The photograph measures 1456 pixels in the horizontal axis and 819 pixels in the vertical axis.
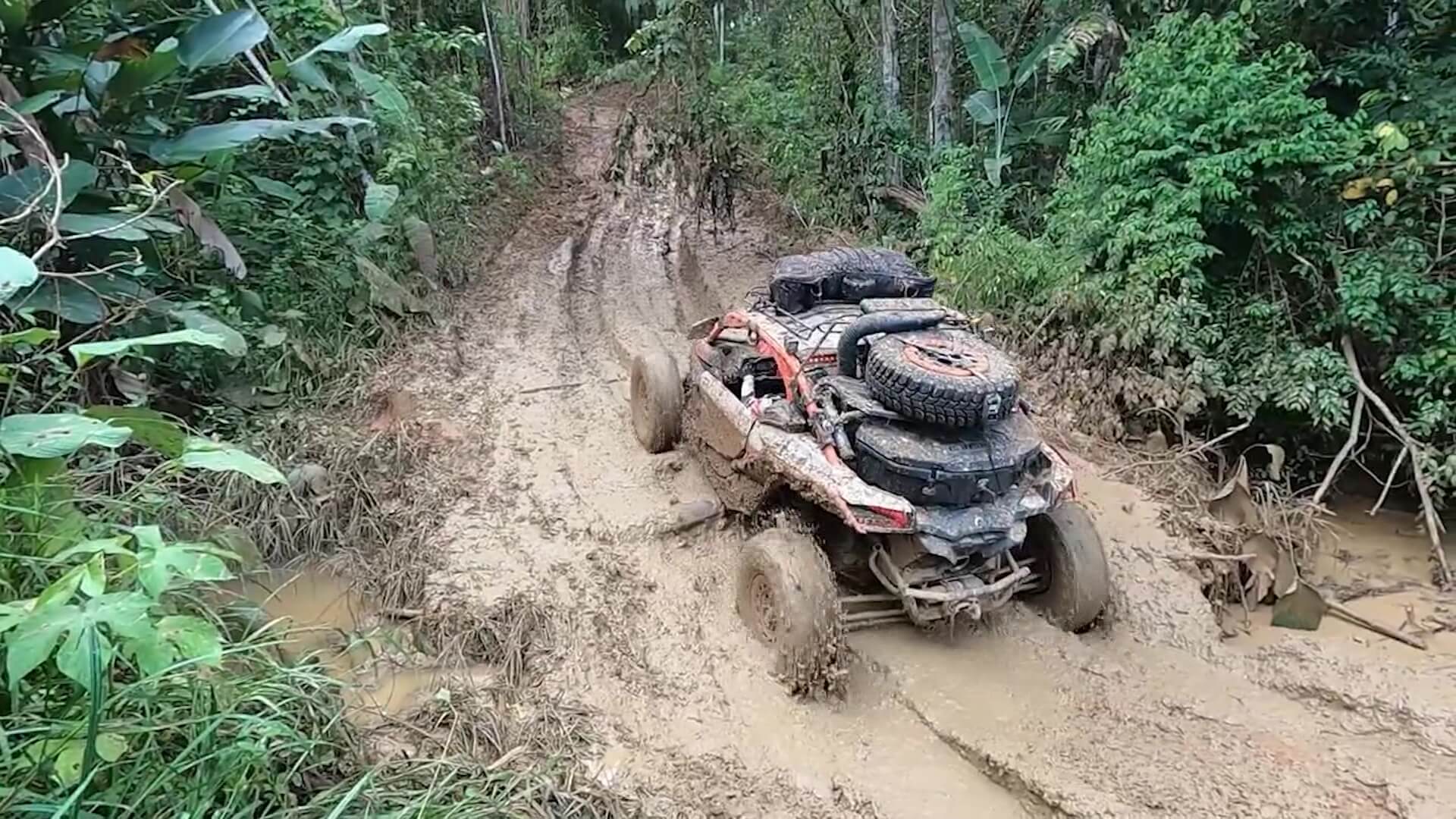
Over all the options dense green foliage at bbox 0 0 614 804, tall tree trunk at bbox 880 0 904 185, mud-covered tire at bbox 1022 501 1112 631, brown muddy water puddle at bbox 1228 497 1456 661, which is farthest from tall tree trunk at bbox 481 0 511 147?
brown muddy water puddle at bbox 1228 497 1456 661

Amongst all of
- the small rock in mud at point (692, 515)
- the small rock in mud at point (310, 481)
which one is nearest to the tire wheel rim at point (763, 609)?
the small rock in mud at point (692, 515)

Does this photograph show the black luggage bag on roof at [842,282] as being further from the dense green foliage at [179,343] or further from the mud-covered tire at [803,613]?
the dense green foliage at [179,343]

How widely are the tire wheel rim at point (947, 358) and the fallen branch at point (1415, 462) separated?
3.04 m

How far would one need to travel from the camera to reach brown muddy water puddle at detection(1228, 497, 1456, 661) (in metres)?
5.10

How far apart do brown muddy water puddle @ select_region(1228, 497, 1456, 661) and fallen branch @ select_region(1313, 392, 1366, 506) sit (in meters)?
0.28

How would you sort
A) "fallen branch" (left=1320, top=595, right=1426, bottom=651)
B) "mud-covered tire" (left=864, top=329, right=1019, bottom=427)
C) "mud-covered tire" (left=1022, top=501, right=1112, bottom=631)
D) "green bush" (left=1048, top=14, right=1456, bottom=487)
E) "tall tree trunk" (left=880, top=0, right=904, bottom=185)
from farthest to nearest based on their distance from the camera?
"tall tree trunk" (left=880, top=0, right=904, bottom=185)
"green bush" (left=1048, top=14, right=1456, bottom=487)
"fallen branch" (left=1320, top=595, right=1426, bottom=651)
"mud-covered tire" (left=1022, top=501, right=1112, bottom=631)
"mud-covered tire" (left=864, top=329, right=1019, bottom=427)

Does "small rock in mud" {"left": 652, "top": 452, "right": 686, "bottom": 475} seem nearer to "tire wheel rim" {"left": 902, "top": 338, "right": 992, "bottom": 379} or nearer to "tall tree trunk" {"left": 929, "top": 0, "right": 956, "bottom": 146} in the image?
"tire wheel rim" {"left": 902, "top": 338, "right": 992, "bottom": 379}

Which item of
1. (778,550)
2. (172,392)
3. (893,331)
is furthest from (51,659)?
(172,392)

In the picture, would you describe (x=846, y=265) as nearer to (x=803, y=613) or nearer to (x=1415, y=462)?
(x=803, y=613)

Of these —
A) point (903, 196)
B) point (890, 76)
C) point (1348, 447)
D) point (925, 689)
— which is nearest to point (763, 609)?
point (925, 689)

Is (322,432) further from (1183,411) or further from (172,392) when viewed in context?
(1183,411)

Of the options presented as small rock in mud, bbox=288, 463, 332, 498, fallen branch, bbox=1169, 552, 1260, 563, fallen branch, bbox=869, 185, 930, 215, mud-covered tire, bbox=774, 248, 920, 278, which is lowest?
small rock in mud, bbox=288, 463, 332, 498

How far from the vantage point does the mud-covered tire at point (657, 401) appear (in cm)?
661

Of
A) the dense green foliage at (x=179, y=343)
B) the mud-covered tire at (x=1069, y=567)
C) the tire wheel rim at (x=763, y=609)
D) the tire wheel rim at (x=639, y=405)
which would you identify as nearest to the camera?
the dense green foliage at (x=179, y=343)
